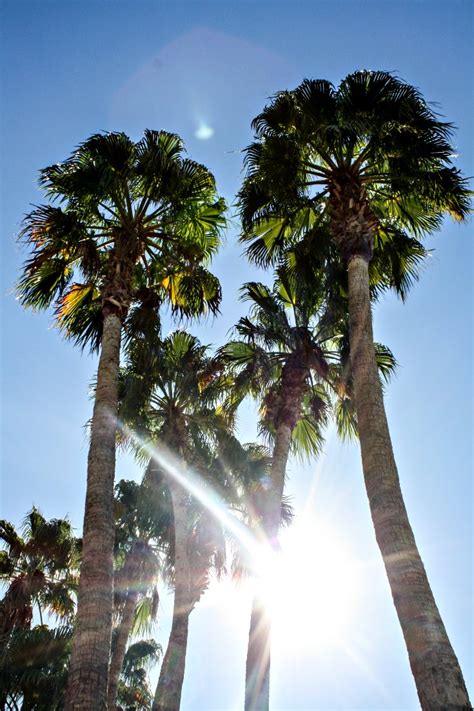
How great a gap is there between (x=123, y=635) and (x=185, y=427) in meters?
6.24

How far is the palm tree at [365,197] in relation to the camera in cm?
787

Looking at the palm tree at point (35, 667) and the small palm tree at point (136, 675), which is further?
the small palm tree at point (136, 675)

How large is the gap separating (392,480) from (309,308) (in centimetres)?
783

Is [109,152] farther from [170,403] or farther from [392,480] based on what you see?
[392,480]

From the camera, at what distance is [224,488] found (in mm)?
16859

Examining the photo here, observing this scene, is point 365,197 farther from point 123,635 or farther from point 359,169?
point 123,635

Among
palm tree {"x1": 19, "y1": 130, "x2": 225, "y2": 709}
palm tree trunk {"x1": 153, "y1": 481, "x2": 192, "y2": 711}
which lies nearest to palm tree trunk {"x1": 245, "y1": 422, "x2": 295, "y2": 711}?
palm tree trunk {"x1": 153, "y1": 481, "x2": 192, "y2": 711}

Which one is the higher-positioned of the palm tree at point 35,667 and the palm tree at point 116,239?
the palm tree at point 116,239

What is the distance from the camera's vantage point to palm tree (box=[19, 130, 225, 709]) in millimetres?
11453

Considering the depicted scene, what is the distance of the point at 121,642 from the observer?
17531 mm

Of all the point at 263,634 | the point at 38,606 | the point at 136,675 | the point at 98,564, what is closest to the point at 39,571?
the point at 38,606

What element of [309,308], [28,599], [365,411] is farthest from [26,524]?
[365,411]

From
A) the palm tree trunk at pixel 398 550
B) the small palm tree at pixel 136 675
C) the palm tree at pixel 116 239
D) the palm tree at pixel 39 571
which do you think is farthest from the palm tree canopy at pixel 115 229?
the small palm tree at pixel 136 675

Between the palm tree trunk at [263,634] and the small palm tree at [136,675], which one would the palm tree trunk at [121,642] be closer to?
the palm tree trunk at [263,634]
